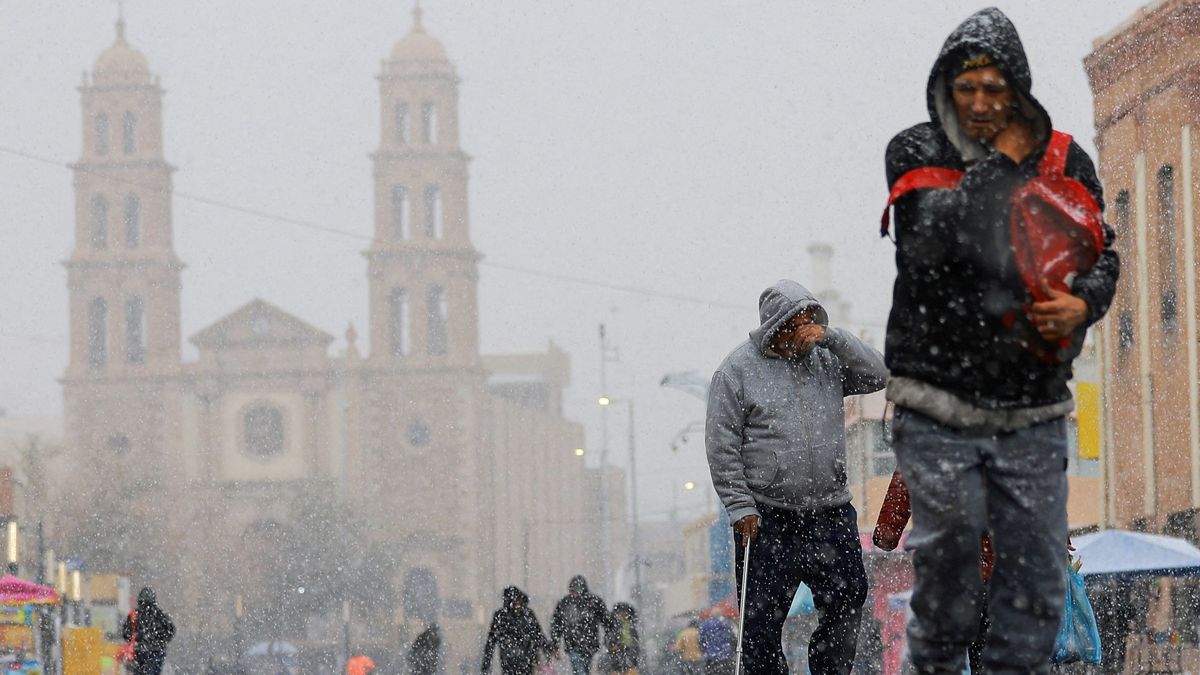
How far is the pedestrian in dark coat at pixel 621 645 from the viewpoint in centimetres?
1387

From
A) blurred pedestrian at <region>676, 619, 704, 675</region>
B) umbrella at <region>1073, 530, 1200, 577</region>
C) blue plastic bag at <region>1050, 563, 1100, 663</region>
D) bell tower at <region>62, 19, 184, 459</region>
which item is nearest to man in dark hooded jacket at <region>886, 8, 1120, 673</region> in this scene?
blue plastic bag at <region>1050, 563, 1100, 663</region>

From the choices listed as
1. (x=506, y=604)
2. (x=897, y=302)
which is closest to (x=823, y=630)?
(x=897, y=302)

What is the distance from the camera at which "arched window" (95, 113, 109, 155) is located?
11300cm

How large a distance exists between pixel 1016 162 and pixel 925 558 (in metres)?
0.69

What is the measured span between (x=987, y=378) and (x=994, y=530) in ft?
0.86

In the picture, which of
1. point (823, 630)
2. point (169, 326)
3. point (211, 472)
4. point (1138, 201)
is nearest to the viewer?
point (823, 630)

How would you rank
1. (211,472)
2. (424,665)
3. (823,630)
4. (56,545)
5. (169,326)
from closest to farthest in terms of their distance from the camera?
(823,630) → (424,665) → (56,545) → (211,472) → (169,326)

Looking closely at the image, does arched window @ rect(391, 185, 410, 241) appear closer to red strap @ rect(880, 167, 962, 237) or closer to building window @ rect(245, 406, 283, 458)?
building window @ rect(245, 406, 283, 458)

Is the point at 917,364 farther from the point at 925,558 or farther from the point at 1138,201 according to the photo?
the point at 1138,201

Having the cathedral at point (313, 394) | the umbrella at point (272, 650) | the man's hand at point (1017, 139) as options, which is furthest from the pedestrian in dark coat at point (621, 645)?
the cathedral at point (313, 394)

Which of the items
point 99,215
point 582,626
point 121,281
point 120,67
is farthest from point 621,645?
point 120,67

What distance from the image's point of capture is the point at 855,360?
20.0 ft

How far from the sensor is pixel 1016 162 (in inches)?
145

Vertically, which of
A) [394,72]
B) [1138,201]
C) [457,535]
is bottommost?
[457,535]
